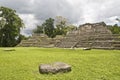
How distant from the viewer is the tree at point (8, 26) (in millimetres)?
58938

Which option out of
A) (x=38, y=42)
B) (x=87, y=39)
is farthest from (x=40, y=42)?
(x=87, y=39)

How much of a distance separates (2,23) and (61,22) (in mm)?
25223

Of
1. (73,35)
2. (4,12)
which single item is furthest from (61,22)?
(73,35)

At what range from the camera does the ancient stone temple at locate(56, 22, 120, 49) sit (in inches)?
1472

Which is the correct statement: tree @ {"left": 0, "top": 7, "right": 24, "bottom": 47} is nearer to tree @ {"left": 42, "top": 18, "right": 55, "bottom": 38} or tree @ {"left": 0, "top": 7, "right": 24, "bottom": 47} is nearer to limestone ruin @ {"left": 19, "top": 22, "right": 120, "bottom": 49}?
limestone ruin @ {"left": 19, "top": 22, "right": 120, "bottom": 49}

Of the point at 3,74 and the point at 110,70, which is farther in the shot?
the point at 110,70

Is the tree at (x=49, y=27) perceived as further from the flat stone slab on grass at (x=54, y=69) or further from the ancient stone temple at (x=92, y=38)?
the flat stone slab on grass at (x=54, y=69)

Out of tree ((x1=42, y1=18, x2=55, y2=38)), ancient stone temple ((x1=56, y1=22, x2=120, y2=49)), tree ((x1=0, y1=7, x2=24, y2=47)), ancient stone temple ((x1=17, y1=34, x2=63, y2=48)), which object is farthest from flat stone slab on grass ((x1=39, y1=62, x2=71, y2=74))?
tree ((x1=42, y1=18, x2=55, y2=38))

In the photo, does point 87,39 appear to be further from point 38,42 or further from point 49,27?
point 49,27

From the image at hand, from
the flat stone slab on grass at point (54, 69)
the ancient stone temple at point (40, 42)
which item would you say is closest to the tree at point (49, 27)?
the ancient stone temple at point (40, 42)

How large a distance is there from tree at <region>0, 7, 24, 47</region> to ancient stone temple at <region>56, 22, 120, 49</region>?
1607 centimetres

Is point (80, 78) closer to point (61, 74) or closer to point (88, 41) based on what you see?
point (61, 74)

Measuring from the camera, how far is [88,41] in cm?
4059

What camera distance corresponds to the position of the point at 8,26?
195 ft
